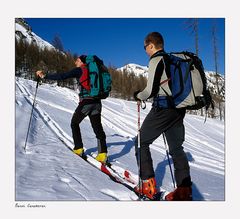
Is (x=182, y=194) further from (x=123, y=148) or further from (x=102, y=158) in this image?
(x=123, y=148)

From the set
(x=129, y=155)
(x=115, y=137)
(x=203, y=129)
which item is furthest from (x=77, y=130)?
(x=203, y=129)

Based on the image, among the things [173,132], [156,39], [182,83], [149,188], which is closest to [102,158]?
[149,188]

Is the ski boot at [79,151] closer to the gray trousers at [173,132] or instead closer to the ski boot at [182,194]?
the gray trousers at [173,132]

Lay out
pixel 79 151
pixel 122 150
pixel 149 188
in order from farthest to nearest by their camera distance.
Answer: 1. pixel 122 150
2. pixel 79 151
3. pixel 149 188

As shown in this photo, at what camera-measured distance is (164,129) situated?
4.00m

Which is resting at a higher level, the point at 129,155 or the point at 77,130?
the point at 77,130

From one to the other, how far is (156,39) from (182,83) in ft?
2.28

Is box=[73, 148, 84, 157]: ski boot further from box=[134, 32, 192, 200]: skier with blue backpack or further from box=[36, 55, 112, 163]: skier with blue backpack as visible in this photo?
box=[134, 32, 192, 200]: skier with blue backpack

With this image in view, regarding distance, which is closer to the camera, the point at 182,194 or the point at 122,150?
the point at 182,194

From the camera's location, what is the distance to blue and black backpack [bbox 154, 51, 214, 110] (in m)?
3.81

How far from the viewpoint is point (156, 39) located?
3947mm

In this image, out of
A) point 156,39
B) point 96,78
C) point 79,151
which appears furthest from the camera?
point 79,151

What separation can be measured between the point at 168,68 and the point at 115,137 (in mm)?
5634
